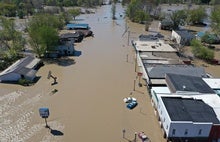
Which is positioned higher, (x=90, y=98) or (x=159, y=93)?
(x=159, y=93)

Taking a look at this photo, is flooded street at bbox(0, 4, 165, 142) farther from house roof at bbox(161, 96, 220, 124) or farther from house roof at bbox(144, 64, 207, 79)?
house roof at bbox(161, 96, 220, 124)

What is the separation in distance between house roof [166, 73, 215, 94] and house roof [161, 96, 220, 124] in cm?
255

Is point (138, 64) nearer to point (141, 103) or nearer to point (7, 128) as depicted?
point (141, 103)

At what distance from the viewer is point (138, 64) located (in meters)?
36.0

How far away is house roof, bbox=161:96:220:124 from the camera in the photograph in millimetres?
19953

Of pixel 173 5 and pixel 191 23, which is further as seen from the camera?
pixel 173 5

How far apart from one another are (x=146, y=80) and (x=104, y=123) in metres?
9.63

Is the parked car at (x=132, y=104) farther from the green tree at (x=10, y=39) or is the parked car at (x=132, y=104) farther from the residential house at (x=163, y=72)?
the green tree at (x=10, y=39)

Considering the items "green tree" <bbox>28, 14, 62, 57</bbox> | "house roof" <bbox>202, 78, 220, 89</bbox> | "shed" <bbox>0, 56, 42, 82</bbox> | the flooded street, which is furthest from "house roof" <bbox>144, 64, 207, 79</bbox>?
"green tree" <bbox>28, 14, 62, 57</bbox>

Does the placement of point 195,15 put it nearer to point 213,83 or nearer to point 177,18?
point 177,18

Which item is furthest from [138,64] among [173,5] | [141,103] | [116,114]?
[173,5]

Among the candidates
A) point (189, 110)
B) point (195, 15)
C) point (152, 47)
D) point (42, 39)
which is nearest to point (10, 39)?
point (42, 39)

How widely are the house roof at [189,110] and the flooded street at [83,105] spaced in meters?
2.67

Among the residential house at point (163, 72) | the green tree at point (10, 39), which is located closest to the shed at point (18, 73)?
the green tree at point (10, 39)
